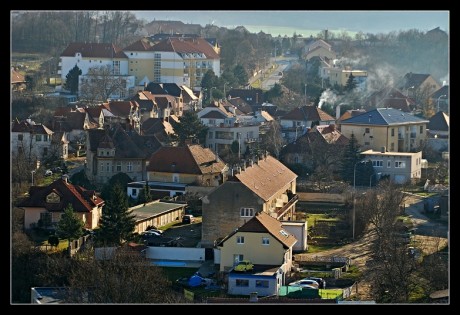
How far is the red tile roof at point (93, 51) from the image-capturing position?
55.0 feet

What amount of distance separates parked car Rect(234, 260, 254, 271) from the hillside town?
0.01 m

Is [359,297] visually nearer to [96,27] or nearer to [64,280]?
[64,280]

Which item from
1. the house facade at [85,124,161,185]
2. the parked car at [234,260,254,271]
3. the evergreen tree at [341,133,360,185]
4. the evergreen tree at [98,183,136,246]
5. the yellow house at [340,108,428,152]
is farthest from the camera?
the yellow house at [340,108,428,152]

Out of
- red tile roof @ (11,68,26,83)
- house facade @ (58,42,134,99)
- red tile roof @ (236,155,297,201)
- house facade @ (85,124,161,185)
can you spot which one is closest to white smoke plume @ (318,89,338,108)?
house facade @ (58,42,134,99)

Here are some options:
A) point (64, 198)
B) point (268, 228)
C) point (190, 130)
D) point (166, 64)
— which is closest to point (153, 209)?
point (64, 198)

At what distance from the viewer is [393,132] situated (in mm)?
11367

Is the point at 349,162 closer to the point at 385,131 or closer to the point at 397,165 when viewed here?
the point at 397,165

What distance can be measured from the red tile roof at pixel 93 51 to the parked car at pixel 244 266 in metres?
10.4

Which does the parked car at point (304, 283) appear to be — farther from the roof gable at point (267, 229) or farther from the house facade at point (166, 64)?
the house facade at point (166, 64)

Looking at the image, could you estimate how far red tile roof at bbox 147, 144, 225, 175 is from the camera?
9.48m

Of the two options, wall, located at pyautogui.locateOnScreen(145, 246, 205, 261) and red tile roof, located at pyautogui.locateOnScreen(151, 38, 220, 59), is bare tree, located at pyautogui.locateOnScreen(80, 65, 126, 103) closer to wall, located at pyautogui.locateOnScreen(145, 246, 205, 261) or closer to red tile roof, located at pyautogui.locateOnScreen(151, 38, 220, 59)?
red tile roof, located at pyautogui.locateOnScreen(151, 38, 220, 59)

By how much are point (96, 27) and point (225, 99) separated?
6796 mm

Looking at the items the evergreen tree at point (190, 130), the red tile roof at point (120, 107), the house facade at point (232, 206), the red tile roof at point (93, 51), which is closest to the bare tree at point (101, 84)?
the red tile roof at point (93, 51)

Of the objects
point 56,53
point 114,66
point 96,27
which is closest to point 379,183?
point 114,66
